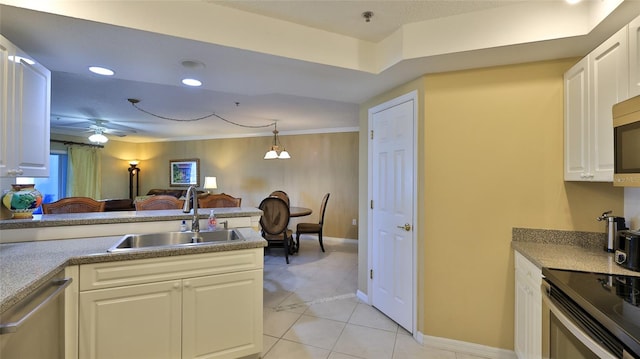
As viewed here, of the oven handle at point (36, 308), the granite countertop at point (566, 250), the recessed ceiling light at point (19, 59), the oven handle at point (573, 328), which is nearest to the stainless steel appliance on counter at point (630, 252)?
the granite countertop at point (566, 250)

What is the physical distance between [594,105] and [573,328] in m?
1.27

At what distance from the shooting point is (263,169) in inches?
253

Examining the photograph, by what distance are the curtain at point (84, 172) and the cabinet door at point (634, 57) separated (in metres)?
8.36

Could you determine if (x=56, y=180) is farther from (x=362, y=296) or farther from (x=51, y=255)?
Result: (x=362, y=296)

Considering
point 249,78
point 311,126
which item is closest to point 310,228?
point 311,126

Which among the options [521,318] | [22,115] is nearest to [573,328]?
[521,318]

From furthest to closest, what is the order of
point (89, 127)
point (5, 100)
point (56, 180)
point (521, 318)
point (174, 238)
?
1. point (56, 180)
2. point (89, 127)
3. point (174, 238)
4. point (521, 318)
5. point (5, 100)

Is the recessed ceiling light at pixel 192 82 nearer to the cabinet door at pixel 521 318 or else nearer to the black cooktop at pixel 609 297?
the black cooktop at pixel 609 297

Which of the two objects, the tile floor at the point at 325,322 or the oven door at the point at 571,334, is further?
the tile floor at the point at 325,322

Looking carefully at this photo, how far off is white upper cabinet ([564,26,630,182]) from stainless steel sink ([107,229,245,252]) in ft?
7.44

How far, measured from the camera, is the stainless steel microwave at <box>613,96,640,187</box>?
1.30m

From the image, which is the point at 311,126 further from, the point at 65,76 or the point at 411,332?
the point at 411,332

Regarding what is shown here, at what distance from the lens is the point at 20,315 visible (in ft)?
3.66

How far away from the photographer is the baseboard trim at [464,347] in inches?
79.5
